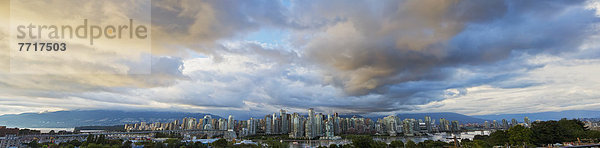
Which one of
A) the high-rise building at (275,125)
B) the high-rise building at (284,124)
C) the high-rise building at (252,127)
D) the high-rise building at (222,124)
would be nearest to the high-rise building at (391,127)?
the high-rise building at (284,124)

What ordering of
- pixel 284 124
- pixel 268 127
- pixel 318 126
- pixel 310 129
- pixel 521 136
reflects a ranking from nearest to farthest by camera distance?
pixel 521 136
pixel 310 129
pixel 318 126
pixel 268 127
pixel 284 124

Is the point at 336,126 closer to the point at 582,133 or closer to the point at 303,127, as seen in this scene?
the point at 303,127

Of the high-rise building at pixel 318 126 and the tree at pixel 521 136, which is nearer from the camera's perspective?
the tree at pixel 521 136

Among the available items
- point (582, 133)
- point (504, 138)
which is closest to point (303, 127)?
point (504, 138)

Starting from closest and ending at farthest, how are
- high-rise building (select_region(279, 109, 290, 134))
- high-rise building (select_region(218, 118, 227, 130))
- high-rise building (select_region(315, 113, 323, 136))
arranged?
high-rise building (select_region(315, 113, 323, 136)) < high-rise building (select_region(279, 109, 290, 134)) < high-rise building (select_region(218, 118, 227, 130))

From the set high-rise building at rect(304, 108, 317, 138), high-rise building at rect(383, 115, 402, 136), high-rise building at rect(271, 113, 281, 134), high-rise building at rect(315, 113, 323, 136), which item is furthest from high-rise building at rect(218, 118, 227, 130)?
high-rise building at rect(383, 115, 402, 136)

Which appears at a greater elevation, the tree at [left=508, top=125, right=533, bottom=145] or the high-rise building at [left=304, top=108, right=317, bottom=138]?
the tree at [left=508, top=125, right=533, bottom=145]

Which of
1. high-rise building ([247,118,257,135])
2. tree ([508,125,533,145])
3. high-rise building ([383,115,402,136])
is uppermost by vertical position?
tree ([508,125,533,145])

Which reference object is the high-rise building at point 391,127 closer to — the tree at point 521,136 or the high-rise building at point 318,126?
the high-rise building at point 318,126

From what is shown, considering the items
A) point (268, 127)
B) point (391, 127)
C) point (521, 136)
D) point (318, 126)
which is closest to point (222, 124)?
point (268, 127)

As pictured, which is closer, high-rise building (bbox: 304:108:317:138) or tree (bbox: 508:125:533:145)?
tree (bbox: 508:125:533:145)

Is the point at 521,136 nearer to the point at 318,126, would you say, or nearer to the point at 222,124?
the point at 318,126

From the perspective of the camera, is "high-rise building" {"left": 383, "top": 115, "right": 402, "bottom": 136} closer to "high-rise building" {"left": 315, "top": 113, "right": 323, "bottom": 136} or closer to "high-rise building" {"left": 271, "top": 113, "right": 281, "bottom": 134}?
"high-rise building" {"left": 315, "top": 113, "right": 323, "bottom": 136}

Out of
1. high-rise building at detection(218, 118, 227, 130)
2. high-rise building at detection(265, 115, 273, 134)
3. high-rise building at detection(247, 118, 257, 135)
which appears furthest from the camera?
high-rise building at detection(218, 118, 227, 130)
